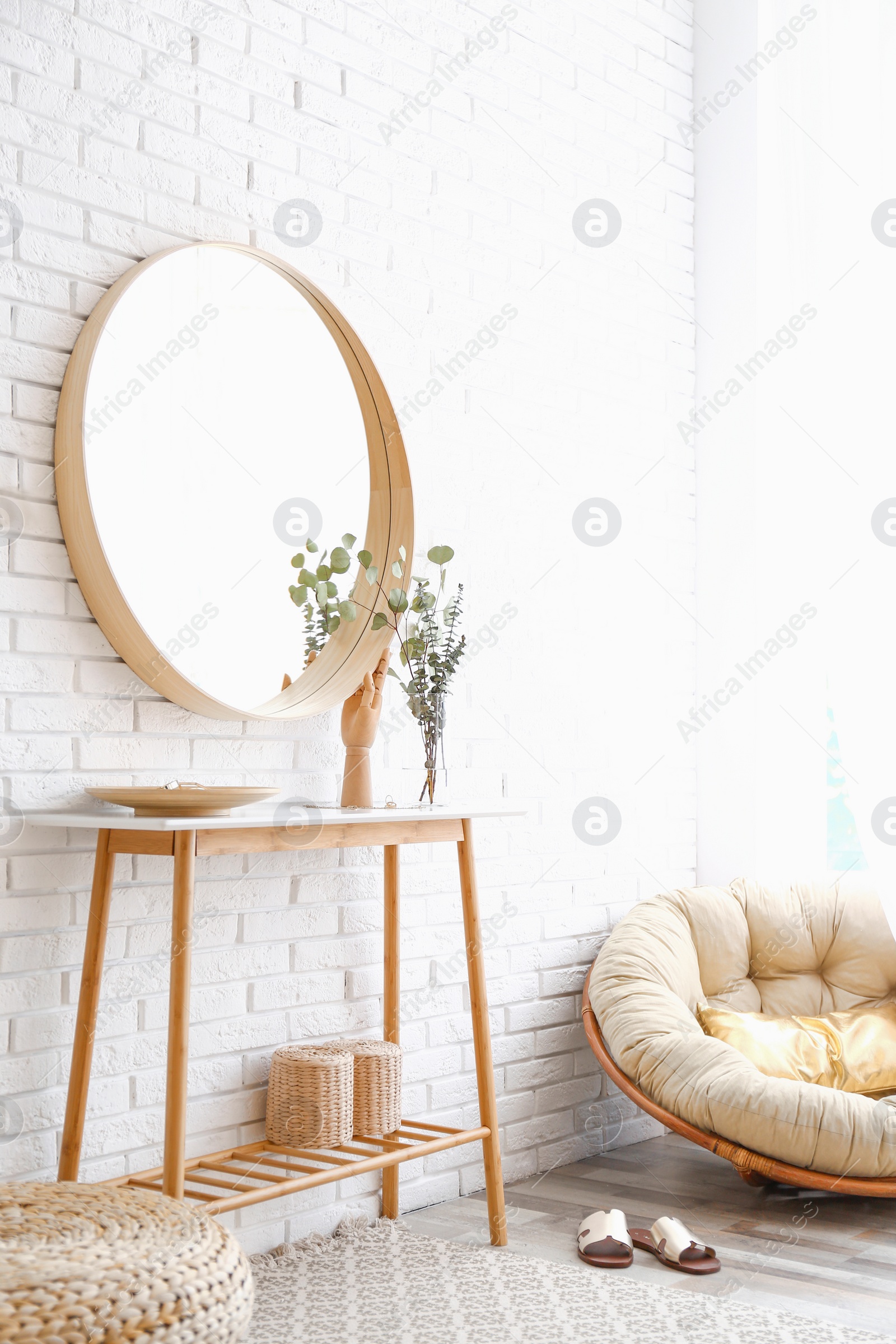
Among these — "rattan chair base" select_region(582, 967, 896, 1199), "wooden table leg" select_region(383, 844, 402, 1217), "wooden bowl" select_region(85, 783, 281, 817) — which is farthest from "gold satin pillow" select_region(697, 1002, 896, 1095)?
"wooden bowl" select_region(85, 783, 281, 817)

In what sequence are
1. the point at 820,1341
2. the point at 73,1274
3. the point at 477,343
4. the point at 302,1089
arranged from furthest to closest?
1. the point at 477,343
2. the point at 302,1089
3. the point at 820,1341
4. the point at 73,1274

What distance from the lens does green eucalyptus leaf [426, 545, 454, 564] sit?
2377 mm

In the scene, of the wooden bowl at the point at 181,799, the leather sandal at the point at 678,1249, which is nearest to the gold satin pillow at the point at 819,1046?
the leather sandal at the point at 678,1249

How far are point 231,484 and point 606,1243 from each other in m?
1.43

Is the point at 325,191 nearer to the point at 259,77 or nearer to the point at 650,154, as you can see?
the point at 259,77

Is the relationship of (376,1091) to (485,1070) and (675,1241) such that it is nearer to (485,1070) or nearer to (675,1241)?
(485,1070)

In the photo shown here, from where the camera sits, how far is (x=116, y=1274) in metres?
1.19

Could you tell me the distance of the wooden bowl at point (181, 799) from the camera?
5.79 feet

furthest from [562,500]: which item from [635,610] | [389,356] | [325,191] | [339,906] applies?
[339,906]

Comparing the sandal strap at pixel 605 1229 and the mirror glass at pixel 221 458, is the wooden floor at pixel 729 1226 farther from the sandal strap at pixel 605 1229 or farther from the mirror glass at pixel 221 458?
the mirror glass at pixel 221 458

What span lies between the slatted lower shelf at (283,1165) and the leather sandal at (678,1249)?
34cm

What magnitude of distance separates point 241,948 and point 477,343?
4.54ft

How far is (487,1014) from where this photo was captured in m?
2.26

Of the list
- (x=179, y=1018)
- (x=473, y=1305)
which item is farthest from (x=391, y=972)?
(x=179, y=1018)
